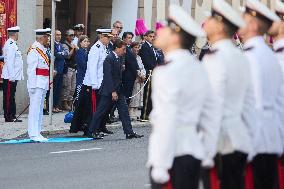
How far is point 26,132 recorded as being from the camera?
62.3 ft

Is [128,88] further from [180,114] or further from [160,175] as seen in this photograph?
[160,175]

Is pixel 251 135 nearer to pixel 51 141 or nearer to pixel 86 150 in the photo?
pixel 86 150

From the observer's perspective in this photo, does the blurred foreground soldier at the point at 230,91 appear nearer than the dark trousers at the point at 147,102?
Yes

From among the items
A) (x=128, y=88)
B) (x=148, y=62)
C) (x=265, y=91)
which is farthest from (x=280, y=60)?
(x=148, y=62)

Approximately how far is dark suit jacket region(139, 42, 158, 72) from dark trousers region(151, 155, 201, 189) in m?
15.0

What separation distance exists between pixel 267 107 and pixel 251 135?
37 centimetres

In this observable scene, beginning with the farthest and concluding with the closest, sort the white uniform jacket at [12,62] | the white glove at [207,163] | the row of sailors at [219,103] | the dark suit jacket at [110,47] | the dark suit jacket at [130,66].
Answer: the dark suit jacket at [130,66]
the white uniform jacket at [12,62]
the dark suit jacket at [110,47]
the white glove at [207,163]
the row of sailors at [219,103]

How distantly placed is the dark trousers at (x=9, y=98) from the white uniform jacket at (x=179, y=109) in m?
14.1

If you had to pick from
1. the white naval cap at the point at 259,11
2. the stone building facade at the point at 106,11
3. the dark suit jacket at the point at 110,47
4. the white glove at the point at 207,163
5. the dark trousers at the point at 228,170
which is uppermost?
the stone building facade at the point at 106,11

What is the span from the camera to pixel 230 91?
24.7ft

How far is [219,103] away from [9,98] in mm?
14181

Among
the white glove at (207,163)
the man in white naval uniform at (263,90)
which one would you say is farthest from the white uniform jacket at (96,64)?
the white glove at (207,163)

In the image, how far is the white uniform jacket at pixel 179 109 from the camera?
6977 mm

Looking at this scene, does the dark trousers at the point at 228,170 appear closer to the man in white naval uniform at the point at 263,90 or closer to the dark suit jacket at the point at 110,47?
the man in white naval uniform at the point at 263,90
